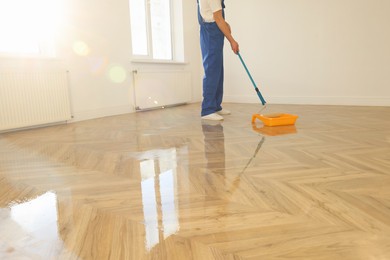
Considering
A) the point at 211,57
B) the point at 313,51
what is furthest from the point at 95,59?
the point at 313,51

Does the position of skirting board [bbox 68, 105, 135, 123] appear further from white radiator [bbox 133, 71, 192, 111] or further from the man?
the man

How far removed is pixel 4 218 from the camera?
950mm

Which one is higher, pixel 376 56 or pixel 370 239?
pixel 376 56

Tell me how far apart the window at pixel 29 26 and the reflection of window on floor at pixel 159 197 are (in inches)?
78.4

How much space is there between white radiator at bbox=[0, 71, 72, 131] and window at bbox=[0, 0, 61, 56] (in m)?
0.28

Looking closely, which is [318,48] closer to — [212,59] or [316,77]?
[316,77]

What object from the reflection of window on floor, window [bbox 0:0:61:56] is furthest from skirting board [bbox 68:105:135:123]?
the reflection of window on floor

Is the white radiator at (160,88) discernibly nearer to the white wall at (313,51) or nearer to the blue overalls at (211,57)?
the white wall at (313,51)

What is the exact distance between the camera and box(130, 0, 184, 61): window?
13.4 ft

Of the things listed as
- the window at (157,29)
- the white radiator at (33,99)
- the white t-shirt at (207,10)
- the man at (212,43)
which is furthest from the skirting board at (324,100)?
the white radiator at (33,99)

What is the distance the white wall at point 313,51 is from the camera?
370cm

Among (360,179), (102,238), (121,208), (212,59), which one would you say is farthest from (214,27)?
(102,238)

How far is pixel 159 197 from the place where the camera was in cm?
108

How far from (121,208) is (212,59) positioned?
198 centimetres
